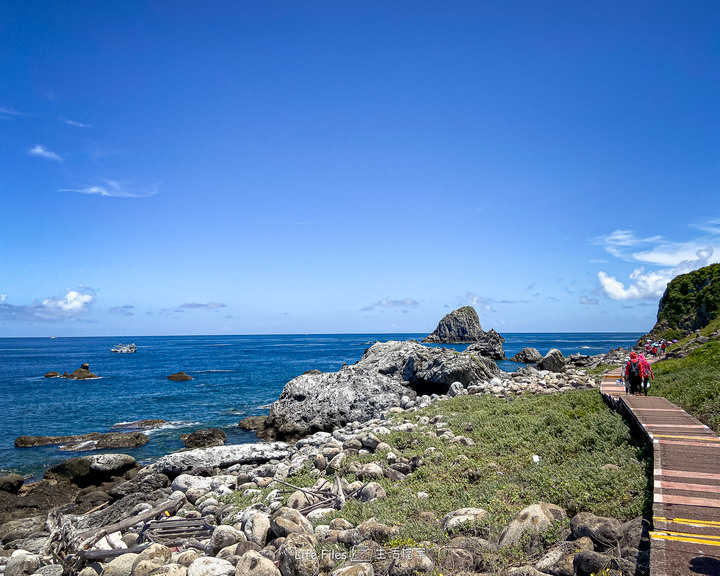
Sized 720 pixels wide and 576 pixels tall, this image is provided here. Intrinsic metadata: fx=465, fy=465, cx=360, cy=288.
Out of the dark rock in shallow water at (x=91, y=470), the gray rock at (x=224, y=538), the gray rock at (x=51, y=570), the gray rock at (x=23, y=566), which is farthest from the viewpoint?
the dark rock in shallow water at (x=91, y=470)

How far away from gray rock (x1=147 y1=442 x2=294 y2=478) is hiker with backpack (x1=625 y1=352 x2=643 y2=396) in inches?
553

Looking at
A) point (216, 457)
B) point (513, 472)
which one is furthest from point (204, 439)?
point (513, 472)

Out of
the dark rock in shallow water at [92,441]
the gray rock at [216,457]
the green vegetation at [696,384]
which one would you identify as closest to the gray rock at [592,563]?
the green vegetation at [696,384]

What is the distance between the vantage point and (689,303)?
61.5 meters

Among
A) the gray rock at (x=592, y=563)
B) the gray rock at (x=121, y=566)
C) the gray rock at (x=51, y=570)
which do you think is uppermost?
the gray rock at (x=592, y=563)

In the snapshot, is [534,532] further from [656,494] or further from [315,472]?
[315,472]

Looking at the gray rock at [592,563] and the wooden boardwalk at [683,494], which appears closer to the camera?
the wooden boardwalk at [683,494]

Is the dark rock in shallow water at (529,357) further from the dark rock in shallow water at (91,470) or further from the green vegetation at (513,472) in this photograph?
the dark rock in shallow water at (91,470)

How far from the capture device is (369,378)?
30484mm

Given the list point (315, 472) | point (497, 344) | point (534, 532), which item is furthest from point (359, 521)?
point (497, 344)

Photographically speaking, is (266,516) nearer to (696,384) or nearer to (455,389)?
(696,384)

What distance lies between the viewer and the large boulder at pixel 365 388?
89.2 ft

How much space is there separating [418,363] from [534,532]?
84.3 ft

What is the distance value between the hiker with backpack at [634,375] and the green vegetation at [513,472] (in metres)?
1.27
